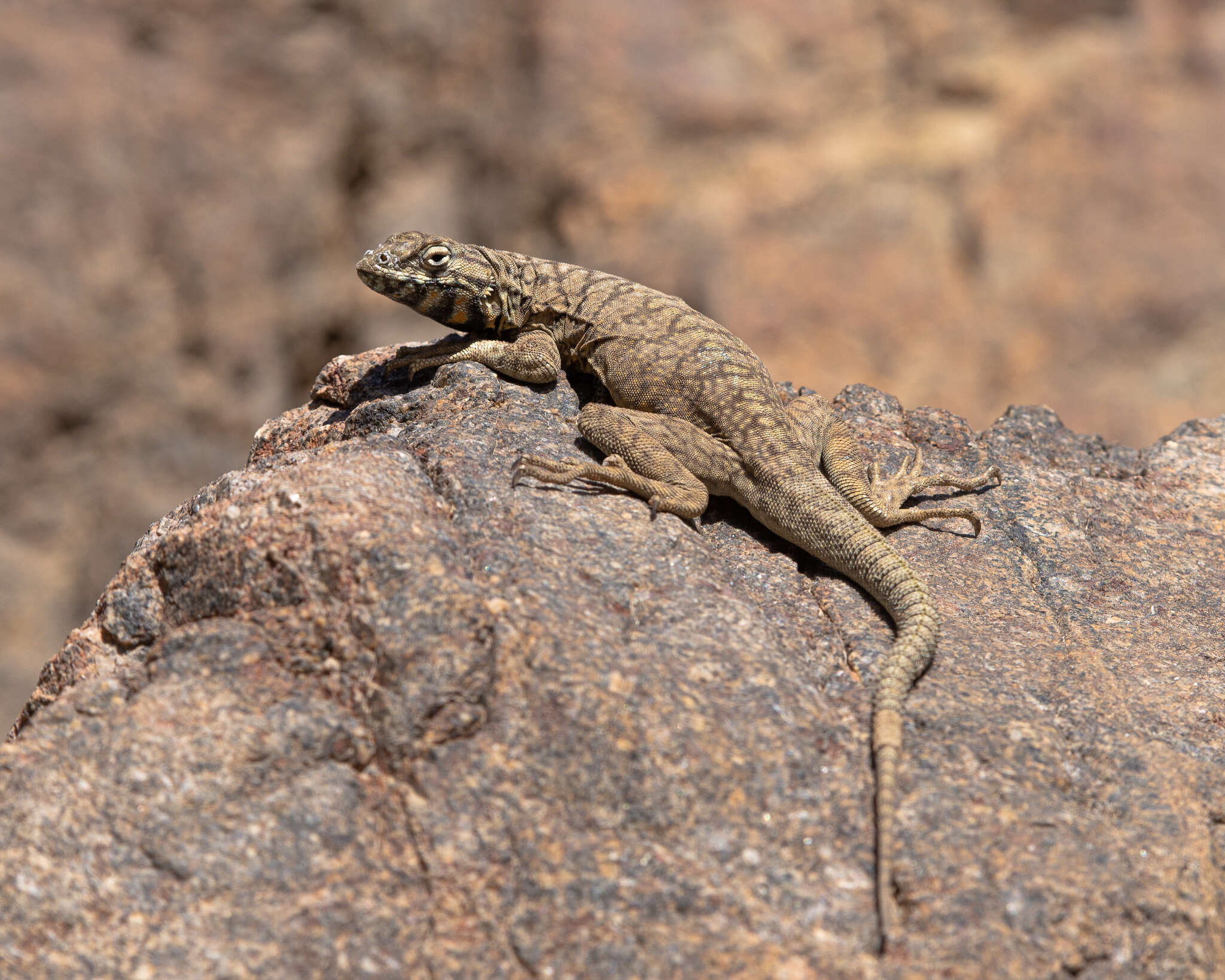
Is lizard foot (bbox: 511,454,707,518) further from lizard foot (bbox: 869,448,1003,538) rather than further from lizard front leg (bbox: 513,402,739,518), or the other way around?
lizard foot (bbox: 869,448,1003,538)

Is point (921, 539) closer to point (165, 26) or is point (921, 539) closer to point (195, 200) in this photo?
point (195, 200)

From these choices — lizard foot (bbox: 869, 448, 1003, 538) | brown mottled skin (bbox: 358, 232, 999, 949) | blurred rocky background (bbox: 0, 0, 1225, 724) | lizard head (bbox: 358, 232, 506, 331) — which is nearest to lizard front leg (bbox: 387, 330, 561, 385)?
brown mottled skin (bbox: 358, 232, 999, 949)

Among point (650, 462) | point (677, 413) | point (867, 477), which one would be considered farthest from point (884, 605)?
point (677, 413)

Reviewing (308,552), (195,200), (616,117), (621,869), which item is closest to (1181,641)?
(621,869)

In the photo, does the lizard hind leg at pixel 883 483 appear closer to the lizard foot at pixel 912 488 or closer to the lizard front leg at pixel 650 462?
the lizard foot at pixel 912 488

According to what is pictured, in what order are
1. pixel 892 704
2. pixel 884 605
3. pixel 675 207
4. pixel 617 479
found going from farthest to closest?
pixel 675 207
pixel 617 479
pixel 884 605
pixel 892 704

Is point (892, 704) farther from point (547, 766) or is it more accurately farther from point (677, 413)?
point (677, 413)
